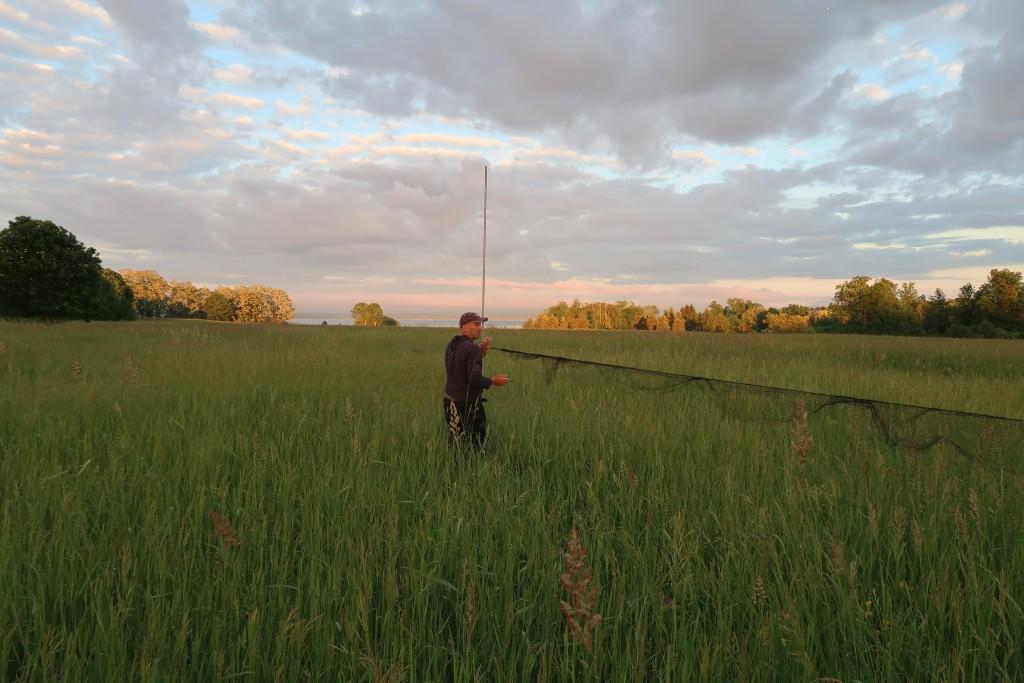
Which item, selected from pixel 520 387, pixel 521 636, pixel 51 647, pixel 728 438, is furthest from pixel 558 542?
pixel 520 387

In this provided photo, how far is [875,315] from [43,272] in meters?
96.2

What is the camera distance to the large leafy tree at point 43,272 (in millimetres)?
25641

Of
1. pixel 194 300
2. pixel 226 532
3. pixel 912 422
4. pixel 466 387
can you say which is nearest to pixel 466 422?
pixel 466 387

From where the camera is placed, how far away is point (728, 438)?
516 centimetres

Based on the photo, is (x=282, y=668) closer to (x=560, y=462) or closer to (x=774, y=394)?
(x=560, y=462)

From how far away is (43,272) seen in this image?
1034 inches

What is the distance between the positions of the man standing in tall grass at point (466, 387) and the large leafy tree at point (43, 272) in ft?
108

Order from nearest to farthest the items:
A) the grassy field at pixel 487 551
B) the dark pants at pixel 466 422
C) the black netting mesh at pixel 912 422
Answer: the grassy field at pixel 487 551, the black netting mesh at pixel 912 422, the dark pants at pixel 466 422

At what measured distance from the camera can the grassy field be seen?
2.03 meters

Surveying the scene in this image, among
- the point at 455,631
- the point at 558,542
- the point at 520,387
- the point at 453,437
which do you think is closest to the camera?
the point at 455,631

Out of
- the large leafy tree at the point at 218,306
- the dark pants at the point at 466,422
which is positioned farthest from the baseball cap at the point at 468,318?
the large leafy tree at the point at 218,306

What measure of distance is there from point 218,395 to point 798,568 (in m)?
7.14

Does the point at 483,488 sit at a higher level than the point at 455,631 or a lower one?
higher

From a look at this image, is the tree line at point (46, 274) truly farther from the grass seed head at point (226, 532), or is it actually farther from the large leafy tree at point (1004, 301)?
the large leafy tree at point (1004, 301)
